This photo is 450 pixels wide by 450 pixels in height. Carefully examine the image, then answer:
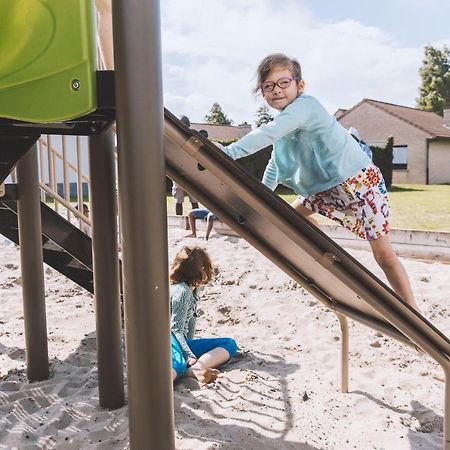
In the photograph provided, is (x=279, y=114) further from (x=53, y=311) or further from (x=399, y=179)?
(x=399, y=179)

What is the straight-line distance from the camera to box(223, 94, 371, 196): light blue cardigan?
2467mm

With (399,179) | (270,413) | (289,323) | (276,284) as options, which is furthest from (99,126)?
(399,179)

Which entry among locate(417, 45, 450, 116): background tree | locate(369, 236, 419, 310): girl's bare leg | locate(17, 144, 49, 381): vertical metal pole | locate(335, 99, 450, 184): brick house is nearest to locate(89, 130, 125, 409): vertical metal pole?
locate(17, 144, 49, 381): vertical metal pole

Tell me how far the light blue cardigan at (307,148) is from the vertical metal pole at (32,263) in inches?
46.5

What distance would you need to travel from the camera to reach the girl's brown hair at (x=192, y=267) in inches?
131

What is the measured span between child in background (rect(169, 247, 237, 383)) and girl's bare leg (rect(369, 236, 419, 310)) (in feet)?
3.37

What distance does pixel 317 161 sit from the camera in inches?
108

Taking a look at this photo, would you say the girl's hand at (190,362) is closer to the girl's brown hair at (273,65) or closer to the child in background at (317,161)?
the child in background at (317,161)

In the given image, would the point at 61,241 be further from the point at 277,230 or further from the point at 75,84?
the point at 75,84

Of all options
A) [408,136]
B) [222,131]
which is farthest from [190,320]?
[222,131]

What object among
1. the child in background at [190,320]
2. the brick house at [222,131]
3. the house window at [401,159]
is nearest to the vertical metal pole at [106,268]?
the child in background at [190,320]

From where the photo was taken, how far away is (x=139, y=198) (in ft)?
4.92

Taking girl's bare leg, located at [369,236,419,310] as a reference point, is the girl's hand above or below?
below

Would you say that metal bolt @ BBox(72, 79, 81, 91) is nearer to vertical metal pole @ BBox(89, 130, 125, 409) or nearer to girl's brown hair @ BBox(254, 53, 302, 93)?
vertical metal pole @ BBox(89, 130, 125, 409)
